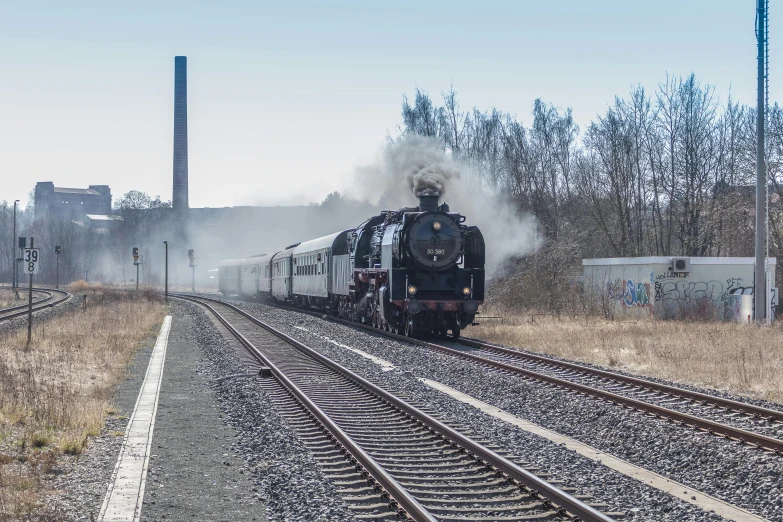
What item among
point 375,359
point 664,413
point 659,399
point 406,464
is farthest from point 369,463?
point 375,359

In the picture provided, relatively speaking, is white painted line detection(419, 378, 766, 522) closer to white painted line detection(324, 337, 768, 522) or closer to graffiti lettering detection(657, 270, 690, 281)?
white painted line detection(324, 337, 768, 522)

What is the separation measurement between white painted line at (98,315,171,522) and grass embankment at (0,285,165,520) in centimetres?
47

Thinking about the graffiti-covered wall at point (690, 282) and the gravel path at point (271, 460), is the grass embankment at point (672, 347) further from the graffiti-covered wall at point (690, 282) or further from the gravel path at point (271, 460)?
the gravel path at point (271, 460)

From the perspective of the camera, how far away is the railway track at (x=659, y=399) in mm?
9430

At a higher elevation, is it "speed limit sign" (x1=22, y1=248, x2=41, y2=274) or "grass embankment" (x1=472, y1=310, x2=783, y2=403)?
"speed limit sign" (x1=22, y1=248, x2=41, y2=274)

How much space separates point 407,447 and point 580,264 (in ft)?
101

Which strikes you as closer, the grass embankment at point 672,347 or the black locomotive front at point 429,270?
the grass embankment at point 672,347

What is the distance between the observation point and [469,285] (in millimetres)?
21781

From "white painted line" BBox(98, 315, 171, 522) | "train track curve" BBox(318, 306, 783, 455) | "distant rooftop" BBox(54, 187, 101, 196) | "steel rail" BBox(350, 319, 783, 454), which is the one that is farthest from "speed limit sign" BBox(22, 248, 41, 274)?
"distant rooftop" BBox(54, 187, 101, 196)

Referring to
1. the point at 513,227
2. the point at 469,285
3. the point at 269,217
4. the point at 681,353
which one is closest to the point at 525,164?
the point at 513,227

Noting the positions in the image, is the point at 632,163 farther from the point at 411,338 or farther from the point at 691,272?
the point at 411,338

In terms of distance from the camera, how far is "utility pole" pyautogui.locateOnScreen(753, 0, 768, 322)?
22.1 m

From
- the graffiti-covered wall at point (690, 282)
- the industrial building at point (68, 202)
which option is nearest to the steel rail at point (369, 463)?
the graffiti-covered wall at point (690, 282)

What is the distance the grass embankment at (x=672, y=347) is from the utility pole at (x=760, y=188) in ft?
3.07
